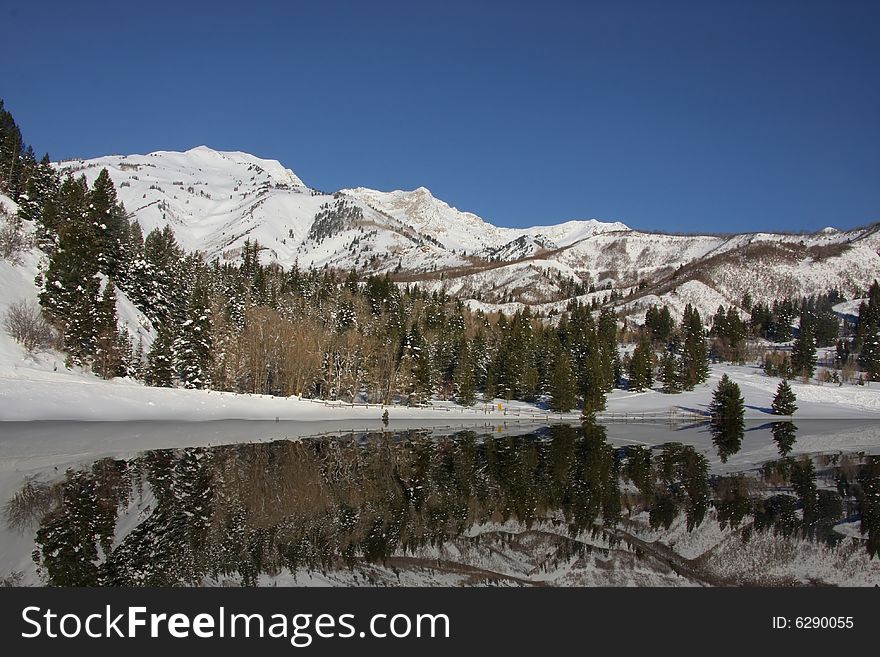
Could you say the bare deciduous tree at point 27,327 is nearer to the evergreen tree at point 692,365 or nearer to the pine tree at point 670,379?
the pine tree at point 670,379

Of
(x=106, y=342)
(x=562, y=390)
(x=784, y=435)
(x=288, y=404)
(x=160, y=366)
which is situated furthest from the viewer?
(x=562, y=390)

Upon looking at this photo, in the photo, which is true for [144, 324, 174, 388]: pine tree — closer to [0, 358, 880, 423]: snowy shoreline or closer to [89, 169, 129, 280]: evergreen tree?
[0, 358, 880, 423]: snowy shoreline

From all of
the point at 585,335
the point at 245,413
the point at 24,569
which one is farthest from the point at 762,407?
the point at 24,569

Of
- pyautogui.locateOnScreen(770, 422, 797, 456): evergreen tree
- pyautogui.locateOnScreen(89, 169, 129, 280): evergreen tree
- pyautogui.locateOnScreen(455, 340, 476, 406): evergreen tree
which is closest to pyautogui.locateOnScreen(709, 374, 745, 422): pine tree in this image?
pyautogui.locateOnScreen(770, 422, 797, 456): evergreen tree

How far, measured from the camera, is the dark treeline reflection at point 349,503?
58.4 ft

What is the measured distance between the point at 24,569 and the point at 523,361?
90.7 m

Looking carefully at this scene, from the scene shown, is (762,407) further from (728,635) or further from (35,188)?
(35,188)

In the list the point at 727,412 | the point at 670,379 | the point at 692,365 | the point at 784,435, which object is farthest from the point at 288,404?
the point at 692,365

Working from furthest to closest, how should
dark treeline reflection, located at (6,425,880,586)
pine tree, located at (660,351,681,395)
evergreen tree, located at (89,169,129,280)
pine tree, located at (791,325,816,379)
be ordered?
1. pine tree, located at (791,325,816,379)
2. pine tree, located at (660,351,681,395)
3. evergreen tree, located at (89,169,129,280)
4. dark treeline reflection, located at (6,425,880,586)

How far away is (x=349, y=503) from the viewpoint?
25844mm

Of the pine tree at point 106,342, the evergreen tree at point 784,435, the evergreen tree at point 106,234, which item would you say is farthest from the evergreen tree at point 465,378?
the evergreen tree at point 106,234

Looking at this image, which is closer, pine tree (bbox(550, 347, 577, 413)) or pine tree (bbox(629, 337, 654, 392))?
pine tree (bbox(550, 347, 577, 413))

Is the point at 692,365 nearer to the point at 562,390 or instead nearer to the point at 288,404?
the point at 562,390

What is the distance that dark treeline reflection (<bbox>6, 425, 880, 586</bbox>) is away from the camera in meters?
17.8
